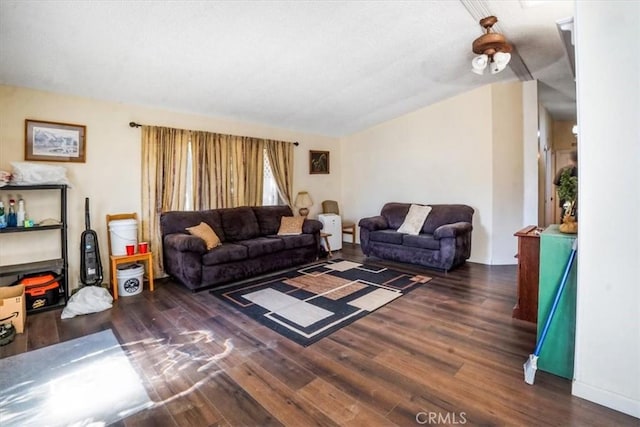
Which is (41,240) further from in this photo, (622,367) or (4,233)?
(622,367)

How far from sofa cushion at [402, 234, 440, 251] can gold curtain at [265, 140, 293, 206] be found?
217 cm

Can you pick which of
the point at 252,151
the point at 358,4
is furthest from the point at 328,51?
the point at 252,151

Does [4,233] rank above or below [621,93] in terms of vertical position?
below

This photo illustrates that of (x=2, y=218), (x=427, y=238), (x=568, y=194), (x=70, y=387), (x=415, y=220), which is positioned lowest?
(x=70, y=387)

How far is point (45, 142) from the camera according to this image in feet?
10.5

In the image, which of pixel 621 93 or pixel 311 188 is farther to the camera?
pixel 311 188

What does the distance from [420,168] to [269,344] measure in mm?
4048

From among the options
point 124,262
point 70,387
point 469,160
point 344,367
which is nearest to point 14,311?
point 124,262

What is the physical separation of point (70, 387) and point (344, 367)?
1640 millimetres

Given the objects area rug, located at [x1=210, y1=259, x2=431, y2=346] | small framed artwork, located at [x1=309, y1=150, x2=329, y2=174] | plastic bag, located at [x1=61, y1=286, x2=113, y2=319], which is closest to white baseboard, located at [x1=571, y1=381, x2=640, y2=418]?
area rug, located at [x1=210, y1=259, x2=431, y2=346]

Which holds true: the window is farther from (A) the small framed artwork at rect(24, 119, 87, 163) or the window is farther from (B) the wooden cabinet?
(B) the wooden cabinet

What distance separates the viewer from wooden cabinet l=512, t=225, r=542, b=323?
248cm

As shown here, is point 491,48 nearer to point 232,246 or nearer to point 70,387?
point 232,246

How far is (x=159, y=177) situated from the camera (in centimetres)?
395
